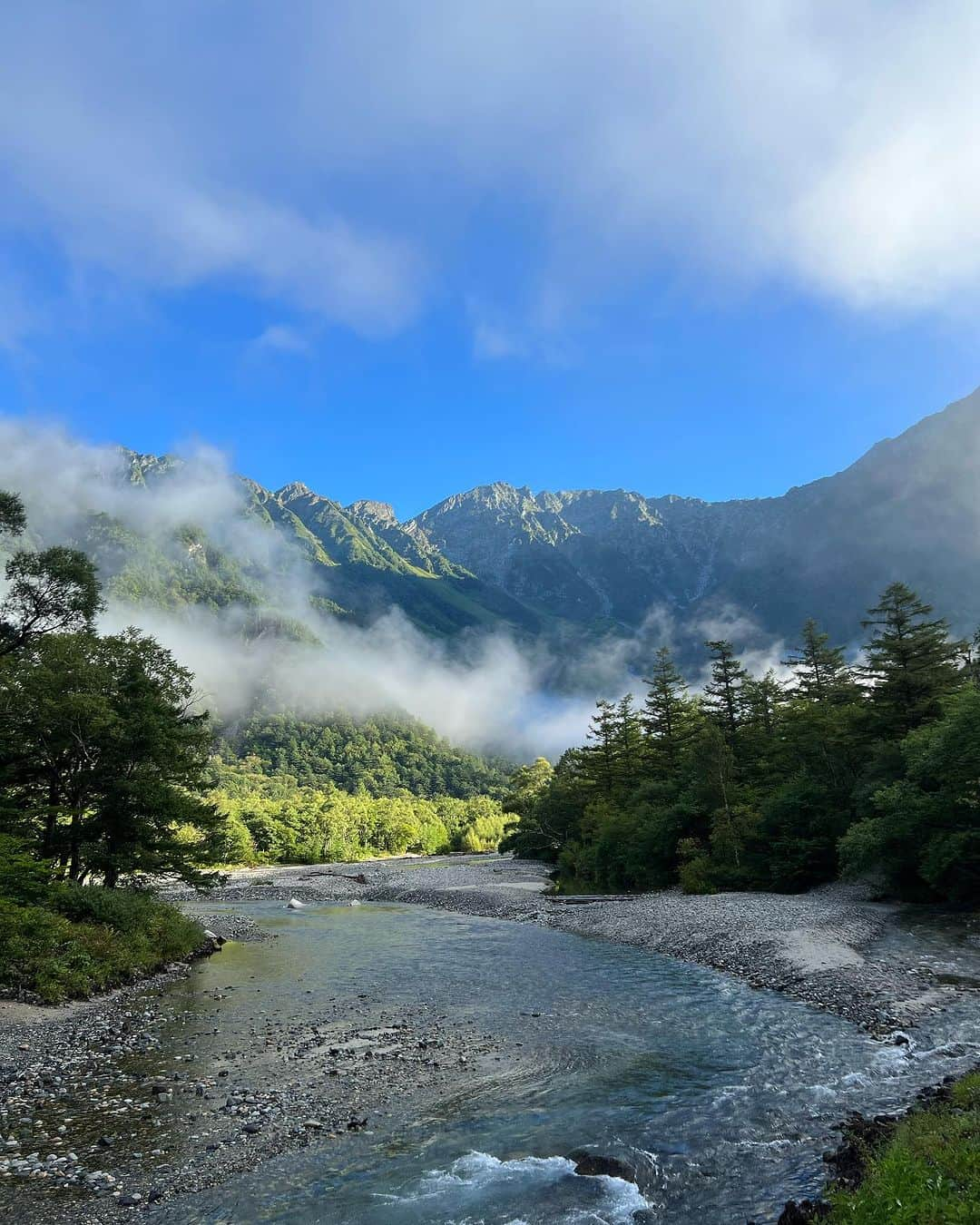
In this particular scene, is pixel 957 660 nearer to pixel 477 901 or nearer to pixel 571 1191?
pixel 477 901

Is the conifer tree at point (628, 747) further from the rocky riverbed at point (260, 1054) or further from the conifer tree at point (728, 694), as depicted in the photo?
the rocky riverbed at point (260, 1054)

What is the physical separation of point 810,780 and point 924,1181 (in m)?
45.4

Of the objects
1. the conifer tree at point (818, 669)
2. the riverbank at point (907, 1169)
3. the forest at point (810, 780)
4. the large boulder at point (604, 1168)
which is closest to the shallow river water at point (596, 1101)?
the large boulder at point (604, 1168)

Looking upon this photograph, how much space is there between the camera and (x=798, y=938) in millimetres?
29859

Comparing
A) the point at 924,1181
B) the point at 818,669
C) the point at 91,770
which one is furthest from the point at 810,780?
the point at 91,770

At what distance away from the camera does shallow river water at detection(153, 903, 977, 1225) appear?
10.6 meters

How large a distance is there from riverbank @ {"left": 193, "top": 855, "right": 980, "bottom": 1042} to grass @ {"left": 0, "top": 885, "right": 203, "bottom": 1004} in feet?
74.7

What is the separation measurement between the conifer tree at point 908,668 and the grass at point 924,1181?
140ft

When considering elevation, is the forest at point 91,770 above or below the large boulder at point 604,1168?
above

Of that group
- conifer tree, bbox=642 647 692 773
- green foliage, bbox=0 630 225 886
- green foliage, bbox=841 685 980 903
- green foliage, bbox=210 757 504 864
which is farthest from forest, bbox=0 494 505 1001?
green foliage, bbox=210 757 504 864

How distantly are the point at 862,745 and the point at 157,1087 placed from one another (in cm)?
4954

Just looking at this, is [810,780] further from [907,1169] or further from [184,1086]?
[184,1086]

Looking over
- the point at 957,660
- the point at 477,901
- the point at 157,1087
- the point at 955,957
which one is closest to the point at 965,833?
the point at 955,957

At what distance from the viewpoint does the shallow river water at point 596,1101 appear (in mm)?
10586
